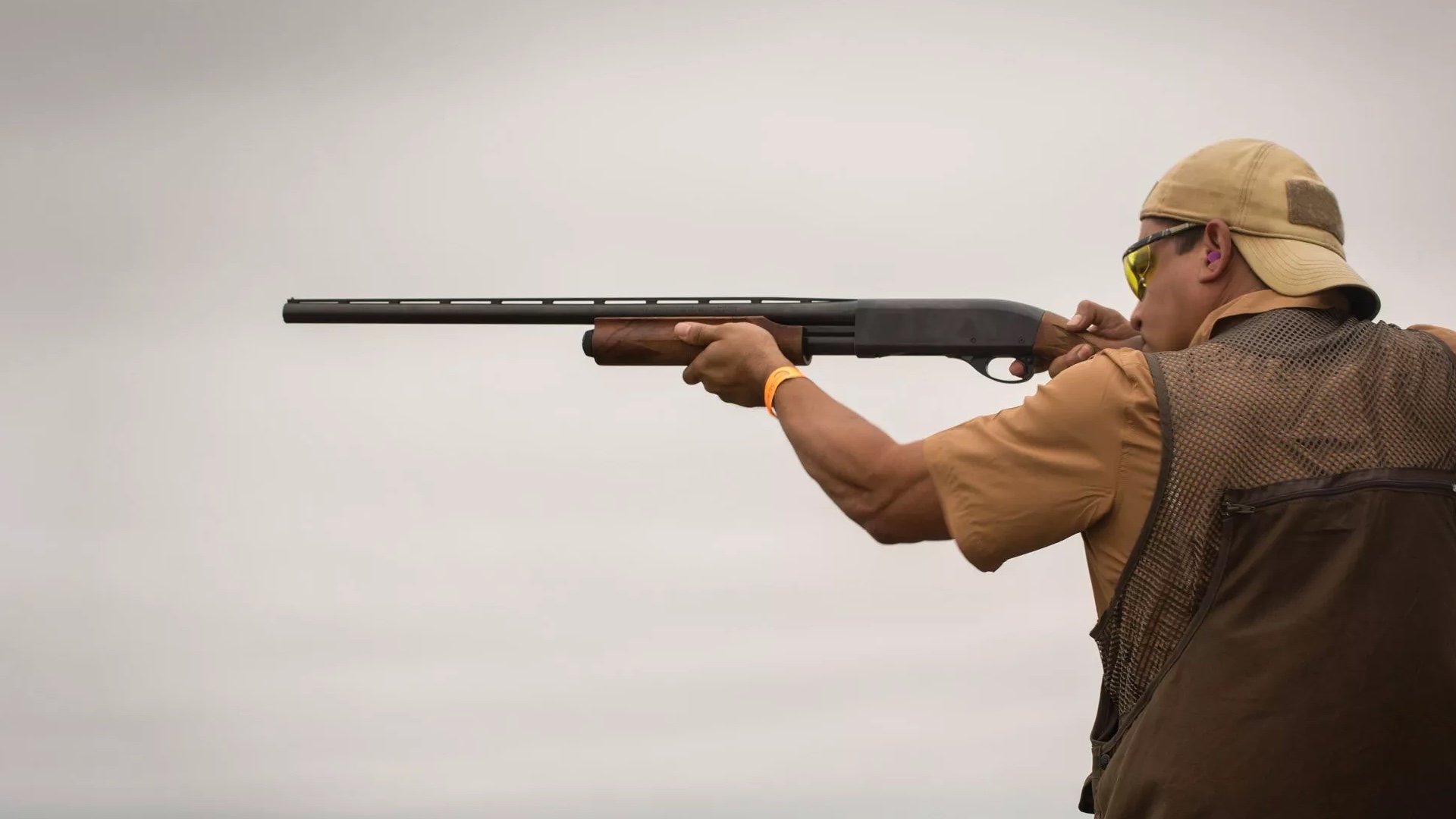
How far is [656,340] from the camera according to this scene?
368 centimetres

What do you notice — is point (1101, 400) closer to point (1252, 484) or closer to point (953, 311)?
point (1252, 484)

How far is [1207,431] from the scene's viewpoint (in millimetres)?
2279

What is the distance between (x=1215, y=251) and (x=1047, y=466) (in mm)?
617

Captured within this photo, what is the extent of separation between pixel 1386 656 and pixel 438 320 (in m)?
2.75

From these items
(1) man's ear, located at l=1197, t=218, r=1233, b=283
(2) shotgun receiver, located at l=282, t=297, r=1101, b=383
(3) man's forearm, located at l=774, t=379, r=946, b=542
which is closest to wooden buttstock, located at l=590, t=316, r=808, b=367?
(2) shotgun receiver, located at l=282, t=297, r=1101, b=383

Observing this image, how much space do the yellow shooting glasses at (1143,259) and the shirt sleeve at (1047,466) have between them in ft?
1.40

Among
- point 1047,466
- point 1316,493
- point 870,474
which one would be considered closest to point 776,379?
point 870,474

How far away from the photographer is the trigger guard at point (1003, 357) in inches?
141

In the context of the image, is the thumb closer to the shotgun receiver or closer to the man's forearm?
the shotgun receiver

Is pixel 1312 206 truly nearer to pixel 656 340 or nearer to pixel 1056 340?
pixel 1056 340

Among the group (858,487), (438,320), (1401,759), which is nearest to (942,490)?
(858,487)

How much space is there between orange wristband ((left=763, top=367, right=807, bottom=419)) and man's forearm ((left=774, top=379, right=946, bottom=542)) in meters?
0.21

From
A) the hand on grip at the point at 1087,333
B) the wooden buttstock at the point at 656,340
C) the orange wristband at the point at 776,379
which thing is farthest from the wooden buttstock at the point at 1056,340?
the orange wristband at the point at 776,379

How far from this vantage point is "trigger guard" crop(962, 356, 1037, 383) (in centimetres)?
357
